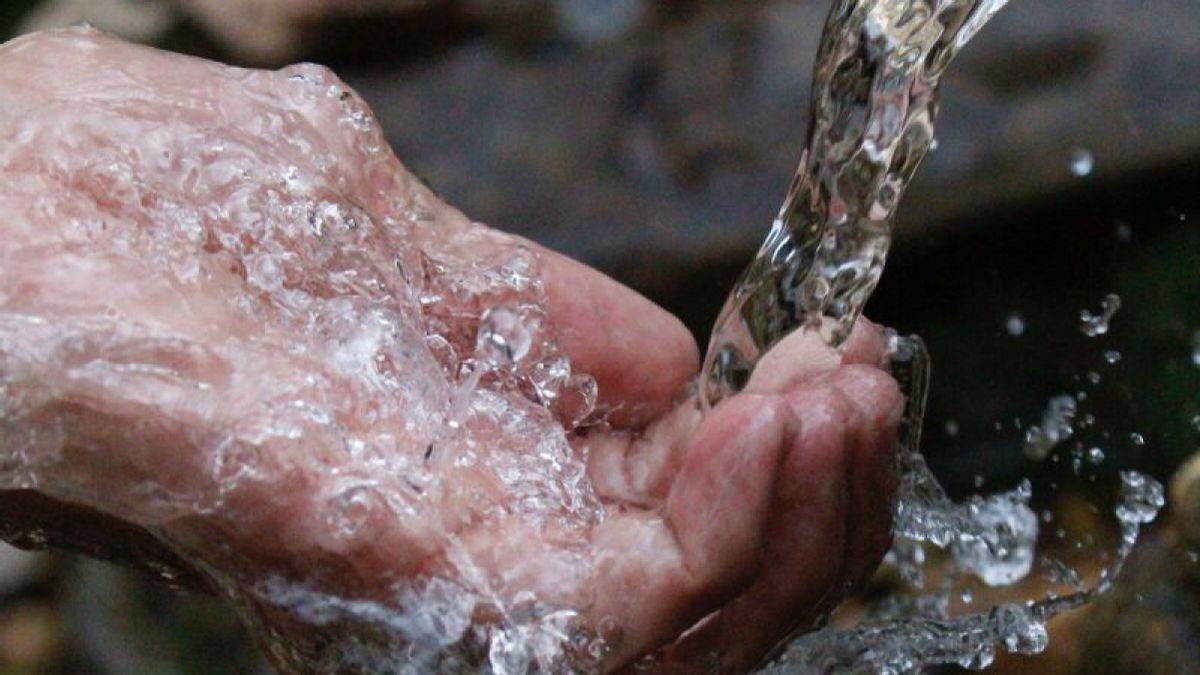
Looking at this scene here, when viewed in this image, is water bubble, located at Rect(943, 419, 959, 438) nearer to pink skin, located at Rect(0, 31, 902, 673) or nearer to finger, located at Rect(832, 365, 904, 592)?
pink skin, located at Rect(0, 31, 902, 673)

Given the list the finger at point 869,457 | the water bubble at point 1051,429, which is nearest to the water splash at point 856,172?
the finger at point 869,457

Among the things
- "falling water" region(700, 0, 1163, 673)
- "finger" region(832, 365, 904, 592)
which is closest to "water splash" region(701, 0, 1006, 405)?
"falling water" region(700, 0, 1163, 673)

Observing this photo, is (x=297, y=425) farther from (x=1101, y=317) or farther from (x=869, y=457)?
(x=1101, y=317)

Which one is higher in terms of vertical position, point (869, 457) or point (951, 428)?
point (869, 457)

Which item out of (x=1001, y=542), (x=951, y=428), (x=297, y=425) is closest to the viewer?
(x=297, y=425)

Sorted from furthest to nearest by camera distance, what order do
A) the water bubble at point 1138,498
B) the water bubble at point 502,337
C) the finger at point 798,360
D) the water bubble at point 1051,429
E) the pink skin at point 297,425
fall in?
the water bubble at point 1051,429 < the water bubble at point 1138,498 < the water bubble at point 502,337 < the finger at point 798,360 < the pink skin at point 297,425

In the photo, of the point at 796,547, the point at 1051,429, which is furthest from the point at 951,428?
the point at 796,547

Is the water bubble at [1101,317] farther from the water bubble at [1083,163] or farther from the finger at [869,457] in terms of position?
the finger at [869,457]
